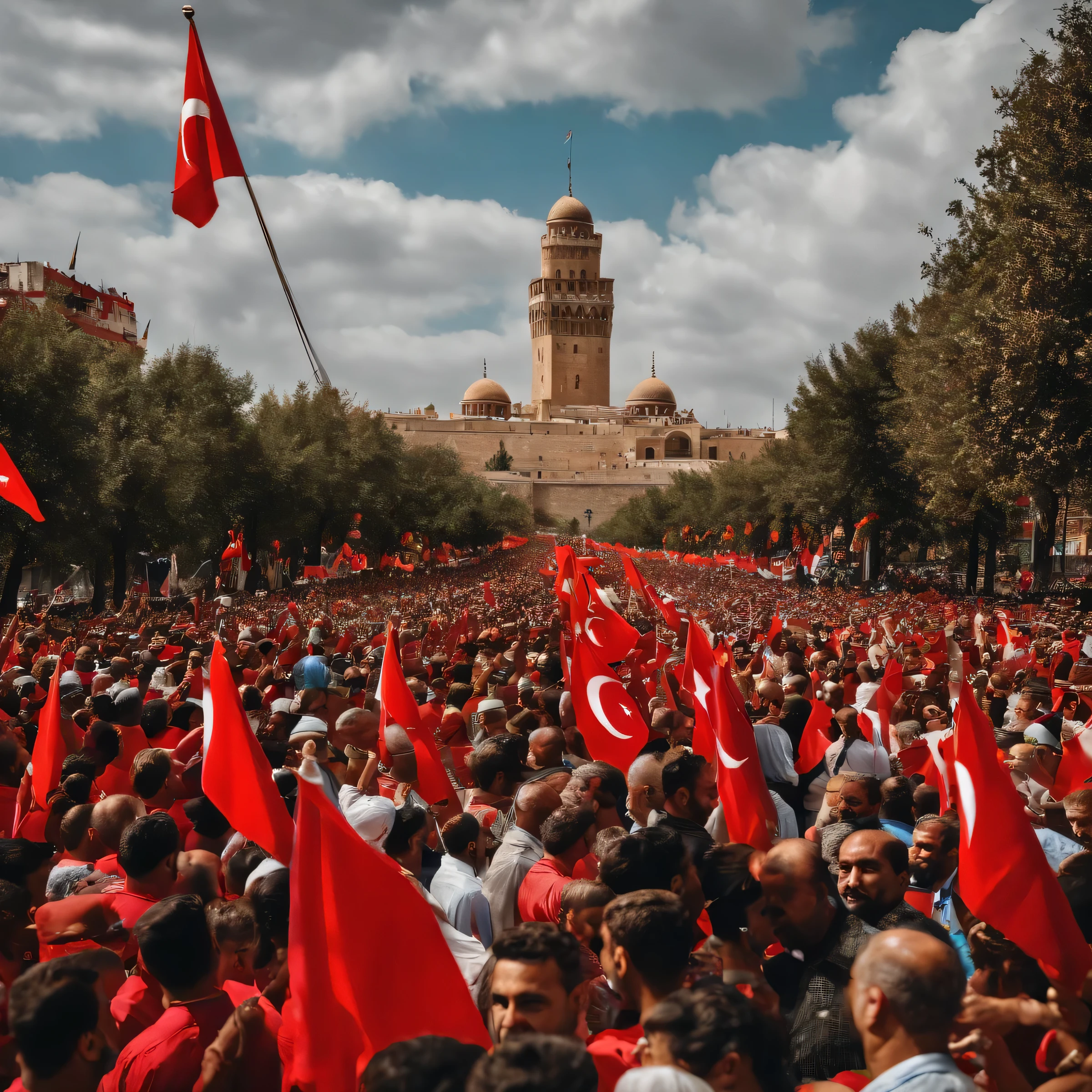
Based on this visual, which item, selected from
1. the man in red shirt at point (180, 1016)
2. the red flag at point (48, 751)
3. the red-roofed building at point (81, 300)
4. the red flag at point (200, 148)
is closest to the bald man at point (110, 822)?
the red flag at point (48, 751)

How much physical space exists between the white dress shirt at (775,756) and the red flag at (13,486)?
4788 millimetres

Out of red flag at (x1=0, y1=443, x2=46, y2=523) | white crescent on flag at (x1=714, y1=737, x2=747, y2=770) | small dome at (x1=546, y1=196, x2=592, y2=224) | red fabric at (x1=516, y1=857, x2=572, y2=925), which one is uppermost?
small dome at (x1=546, y1=196, x2=592, y2=224)

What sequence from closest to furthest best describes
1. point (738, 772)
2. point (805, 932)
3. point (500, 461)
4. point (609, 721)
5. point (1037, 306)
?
point (805, 932) < point (738, 772) < point (609, 721) < point (1037, 306) < point (500, 461)

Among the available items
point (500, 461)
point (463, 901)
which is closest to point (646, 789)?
point (463, 901)

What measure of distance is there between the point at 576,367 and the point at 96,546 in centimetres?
12225

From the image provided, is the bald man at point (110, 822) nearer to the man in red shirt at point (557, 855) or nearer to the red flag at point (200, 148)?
the man in red shirt at point (557, 855)

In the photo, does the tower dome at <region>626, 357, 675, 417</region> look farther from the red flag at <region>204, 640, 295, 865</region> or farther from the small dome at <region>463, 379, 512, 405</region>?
the red flag at <region>204, 640, 295, 865</region>

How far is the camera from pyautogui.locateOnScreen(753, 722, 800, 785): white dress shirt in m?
5.98

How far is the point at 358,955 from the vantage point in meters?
2.84

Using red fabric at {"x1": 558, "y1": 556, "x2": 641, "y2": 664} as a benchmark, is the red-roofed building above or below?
above

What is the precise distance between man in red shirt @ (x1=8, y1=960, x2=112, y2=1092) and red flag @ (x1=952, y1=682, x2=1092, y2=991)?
2497 mm

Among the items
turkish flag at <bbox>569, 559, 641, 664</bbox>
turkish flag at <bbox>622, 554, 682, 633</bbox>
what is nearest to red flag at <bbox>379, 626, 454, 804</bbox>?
turkish flag at <bbox>569, 559, 641, 664</bbox>

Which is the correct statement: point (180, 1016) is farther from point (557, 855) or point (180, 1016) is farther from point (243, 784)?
point (557, 855)

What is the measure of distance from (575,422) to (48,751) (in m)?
129
